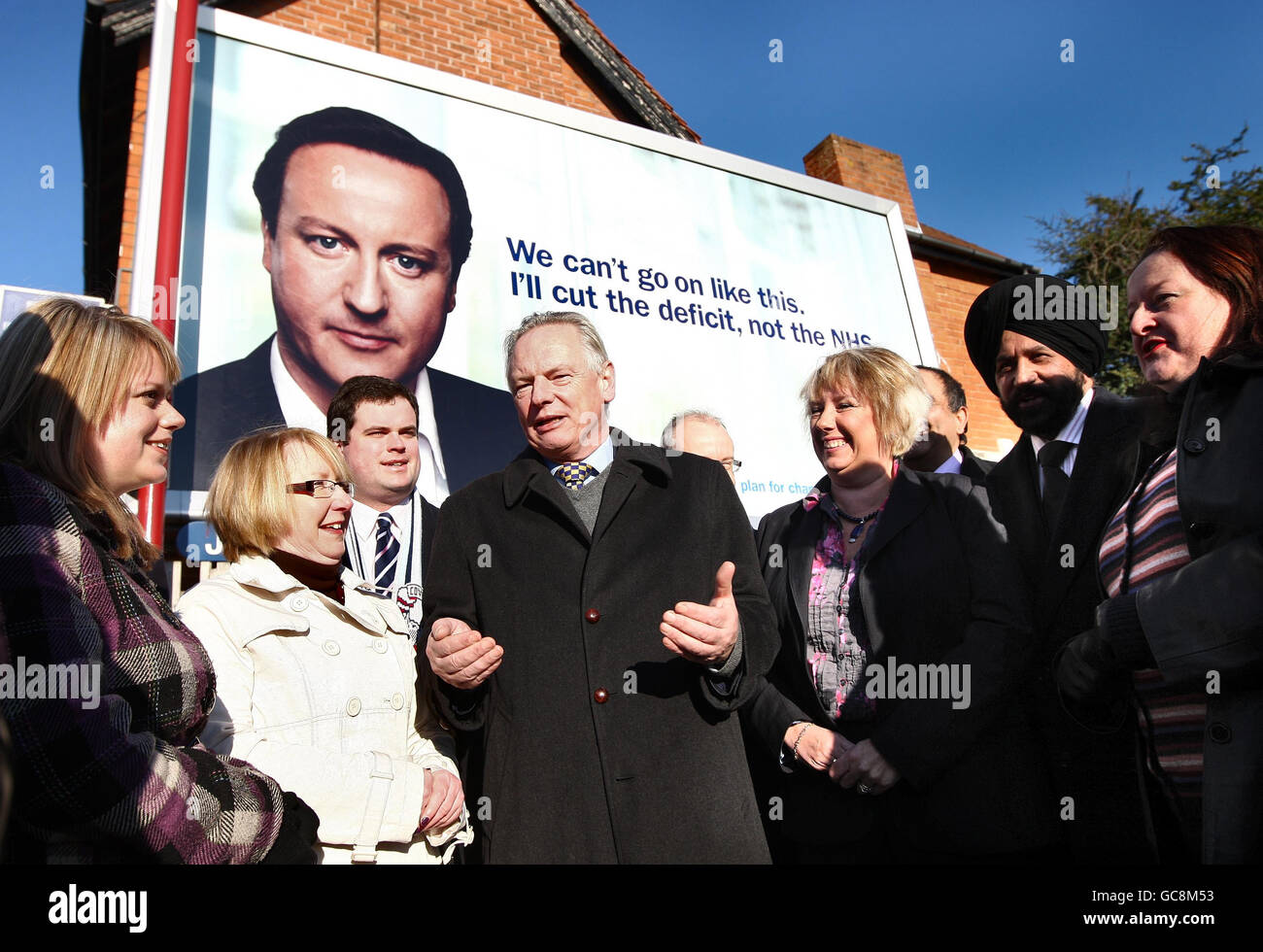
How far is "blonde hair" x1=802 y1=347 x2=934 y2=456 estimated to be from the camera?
2.59 m

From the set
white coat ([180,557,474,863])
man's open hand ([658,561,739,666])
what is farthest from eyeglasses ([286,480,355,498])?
man's open hand ([658,561,739,666])

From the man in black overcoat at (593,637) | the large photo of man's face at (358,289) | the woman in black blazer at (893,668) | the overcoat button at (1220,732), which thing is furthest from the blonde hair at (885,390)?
the large photo of man's face at (358,289)

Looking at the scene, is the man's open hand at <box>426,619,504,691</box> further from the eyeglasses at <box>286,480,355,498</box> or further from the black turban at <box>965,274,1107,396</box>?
the black turban at <box>965,274,1107,396</box>

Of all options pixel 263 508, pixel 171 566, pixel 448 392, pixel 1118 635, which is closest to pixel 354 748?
pixel 263 508

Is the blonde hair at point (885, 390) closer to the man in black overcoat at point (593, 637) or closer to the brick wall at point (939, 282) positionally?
the man in black overcoat at point (593, 637)

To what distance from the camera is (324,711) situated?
195 centimetres

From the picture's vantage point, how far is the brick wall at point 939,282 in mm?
10031

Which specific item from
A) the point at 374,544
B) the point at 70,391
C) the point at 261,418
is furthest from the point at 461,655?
the point at 261,418

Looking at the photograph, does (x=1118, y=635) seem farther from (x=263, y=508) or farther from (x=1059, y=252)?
(x=1059, y=252)

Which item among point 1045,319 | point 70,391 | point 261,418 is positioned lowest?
point 70,391

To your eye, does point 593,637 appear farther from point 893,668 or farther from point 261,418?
point 261,418

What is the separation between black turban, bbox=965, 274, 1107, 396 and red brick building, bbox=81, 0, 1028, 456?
16.3ft

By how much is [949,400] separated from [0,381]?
3.94m

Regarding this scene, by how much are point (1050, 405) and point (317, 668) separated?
2.33 m
